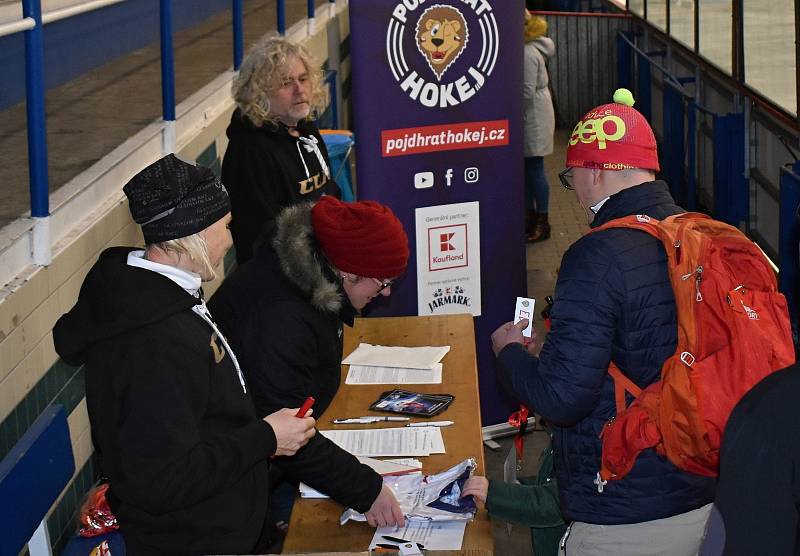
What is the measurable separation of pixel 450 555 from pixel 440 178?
107 inches

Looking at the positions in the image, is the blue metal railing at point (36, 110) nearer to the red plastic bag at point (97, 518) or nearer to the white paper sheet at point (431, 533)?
the red plastic bag at point (97, 518)

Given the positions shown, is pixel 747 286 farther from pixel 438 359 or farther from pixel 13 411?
pixel 13 411

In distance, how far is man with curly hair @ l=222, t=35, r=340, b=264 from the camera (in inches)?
176

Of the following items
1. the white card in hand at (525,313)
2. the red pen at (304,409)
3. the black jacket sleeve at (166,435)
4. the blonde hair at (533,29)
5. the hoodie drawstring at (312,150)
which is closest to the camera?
the black jacket sleeve at (166,435)

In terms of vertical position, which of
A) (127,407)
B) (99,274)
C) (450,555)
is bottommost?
(450,555)

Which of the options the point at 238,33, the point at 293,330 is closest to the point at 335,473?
the point at 293,330

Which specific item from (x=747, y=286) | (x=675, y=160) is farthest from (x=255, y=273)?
(x=675, y=160)

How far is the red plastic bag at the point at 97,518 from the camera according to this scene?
10.1 feet

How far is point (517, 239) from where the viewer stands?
5.38m

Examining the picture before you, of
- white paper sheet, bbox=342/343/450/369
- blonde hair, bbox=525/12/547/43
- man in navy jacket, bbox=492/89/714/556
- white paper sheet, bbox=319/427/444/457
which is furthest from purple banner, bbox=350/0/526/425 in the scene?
blonde hair, bbox=525/12/547/43

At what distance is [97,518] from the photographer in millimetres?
3078

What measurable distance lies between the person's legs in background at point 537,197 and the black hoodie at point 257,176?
4.25 meters

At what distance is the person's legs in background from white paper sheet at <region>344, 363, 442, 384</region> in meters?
4.96

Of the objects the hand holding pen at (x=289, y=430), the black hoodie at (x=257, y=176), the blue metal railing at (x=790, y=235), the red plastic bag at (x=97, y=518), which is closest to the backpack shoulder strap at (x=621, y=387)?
the hand holding pen at (x=289, y=430)
